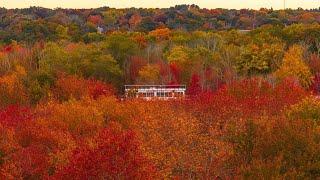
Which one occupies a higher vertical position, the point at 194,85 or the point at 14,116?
the point at 14,116

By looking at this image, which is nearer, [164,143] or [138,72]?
[164,143]

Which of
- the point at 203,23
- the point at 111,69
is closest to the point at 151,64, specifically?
the point at 111,69

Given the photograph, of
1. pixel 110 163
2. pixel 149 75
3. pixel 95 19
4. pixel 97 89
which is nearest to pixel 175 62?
pixel 149 75

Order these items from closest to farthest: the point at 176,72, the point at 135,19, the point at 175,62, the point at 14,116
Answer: the point at 14,116 → the point at 176,72 → the point at 175,62 → the point at 135,19

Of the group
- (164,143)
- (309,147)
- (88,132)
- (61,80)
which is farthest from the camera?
(61,80)

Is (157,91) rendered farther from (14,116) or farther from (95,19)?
(95,19)

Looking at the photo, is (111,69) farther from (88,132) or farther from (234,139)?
(234,139)

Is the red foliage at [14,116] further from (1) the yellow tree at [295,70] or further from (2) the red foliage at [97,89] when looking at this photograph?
(1) the yellow tree at [295,70]
